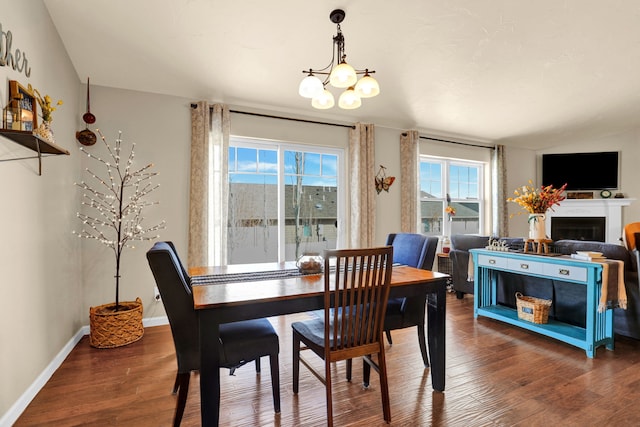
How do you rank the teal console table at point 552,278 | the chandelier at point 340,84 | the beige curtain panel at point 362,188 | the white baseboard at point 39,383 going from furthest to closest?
the beige curtain panel at point 362,188 → the teal console table at point 552,278 → the chandelier at point 340,84 → the white baseboard at point 39,383

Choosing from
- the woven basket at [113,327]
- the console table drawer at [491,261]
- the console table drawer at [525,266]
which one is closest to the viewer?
the woven basket at [113,327]

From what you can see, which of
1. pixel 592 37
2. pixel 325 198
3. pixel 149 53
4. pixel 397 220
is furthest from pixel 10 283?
pixel 592 37

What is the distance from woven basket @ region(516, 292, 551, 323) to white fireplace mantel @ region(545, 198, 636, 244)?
4.06 meters

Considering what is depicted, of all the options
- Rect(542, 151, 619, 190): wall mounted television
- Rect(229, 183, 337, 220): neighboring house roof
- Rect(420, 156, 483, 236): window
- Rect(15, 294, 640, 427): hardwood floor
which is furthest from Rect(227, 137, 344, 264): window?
Rect(542, 151, 619, 190): wall mounted television

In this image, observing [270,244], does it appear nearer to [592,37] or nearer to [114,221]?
[114,221]

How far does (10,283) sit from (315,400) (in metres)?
1.91

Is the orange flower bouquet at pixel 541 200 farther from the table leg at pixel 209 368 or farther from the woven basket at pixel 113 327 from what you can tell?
the woven basket at pixel 113 327

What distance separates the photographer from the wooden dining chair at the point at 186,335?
5.03ft

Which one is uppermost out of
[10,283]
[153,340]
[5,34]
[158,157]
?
[5,34]

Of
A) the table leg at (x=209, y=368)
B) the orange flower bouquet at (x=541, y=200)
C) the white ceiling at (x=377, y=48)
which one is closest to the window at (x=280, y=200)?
the white ceiling at (x=377, y=48)

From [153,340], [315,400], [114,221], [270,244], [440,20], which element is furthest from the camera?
[270,244]

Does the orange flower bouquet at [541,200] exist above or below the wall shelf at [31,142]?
below

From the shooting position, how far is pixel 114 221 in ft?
10.4

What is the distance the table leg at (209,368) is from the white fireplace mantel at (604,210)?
22.8ft
